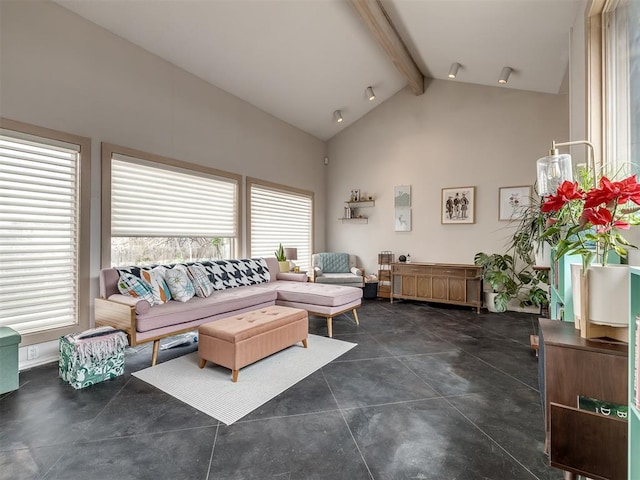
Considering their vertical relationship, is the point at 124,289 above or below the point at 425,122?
below

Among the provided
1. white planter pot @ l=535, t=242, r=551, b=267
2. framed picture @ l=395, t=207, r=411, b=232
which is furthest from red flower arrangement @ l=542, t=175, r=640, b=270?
framed picture @ l=395, t=207, r=411, b=232

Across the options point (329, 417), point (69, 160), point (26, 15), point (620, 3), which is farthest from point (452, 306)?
point (26, 15)

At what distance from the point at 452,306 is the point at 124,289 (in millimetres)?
4873

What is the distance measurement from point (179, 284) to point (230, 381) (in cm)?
131

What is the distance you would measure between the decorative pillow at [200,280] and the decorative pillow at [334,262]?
2.75 metres

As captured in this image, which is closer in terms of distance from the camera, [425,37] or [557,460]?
[557,460]

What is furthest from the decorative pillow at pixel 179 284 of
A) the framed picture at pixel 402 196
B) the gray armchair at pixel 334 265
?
the framed picture at pixel 402 196

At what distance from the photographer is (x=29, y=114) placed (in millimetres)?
2910

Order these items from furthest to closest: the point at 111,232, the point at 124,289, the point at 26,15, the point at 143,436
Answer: the point at 111,232 < the point at 124,289 < the point at 26,15 < the point at 143,436

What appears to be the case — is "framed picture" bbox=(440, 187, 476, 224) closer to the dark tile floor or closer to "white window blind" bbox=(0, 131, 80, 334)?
the dark tile floor

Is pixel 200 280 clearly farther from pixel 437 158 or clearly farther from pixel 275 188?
pixel 437 158

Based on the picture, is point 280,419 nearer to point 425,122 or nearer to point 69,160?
point 69,160

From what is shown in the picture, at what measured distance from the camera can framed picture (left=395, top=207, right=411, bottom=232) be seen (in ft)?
19.7

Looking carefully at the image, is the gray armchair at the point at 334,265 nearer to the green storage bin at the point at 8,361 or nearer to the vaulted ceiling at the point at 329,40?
the vaulted ceiling at the point at 329,40
